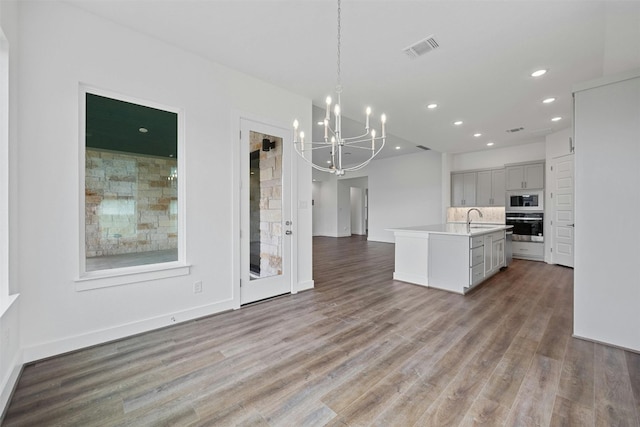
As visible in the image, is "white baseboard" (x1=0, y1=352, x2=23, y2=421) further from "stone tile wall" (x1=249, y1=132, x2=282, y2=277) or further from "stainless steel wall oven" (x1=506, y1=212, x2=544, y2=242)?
"stainless steel wall oven" (x1=506, y1=212, x2=544, y2=242)

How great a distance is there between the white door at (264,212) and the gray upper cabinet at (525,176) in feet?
20.4

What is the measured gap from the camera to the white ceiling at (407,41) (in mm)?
2361

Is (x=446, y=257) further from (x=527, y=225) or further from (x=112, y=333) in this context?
(x=112, y=333)

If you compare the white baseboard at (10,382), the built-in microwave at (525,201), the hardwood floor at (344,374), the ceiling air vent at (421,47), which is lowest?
the hardwood floor at (344,374)

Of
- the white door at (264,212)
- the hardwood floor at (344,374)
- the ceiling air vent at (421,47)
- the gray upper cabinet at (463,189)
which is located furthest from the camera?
the gray upper cabinet at (463,189)

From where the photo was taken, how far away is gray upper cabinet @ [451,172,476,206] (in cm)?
781

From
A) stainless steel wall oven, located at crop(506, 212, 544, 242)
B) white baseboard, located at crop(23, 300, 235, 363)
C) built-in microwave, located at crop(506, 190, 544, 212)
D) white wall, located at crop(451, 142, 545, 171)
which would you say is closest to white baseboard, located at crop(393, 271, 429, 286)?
white baseboard, located at crop(23, 300, 235, 363)

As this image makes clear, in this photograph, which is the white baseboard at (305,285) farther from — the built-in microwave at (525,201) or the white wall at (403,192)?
the built-in microwave at (525,201)

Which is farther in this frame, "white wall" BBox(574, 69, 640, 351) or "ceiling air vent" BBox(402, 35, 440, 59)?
"ceiling air vent" BBox(402, 35, 440, 59)

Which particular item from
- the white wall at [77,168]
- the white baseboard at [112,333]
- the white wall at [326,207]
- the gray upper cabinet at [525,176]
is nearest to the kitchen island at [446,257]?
the gray upper cabinet at [525,176]

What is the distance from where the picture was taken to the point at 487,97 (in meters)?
4.19

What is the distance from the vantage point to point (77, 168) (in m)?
2.38

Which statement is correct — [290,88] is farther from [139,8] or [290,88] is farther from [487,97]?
[487,97]

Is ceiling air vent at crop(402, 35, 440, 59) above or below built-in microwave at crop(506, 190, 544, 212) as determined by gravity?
above
